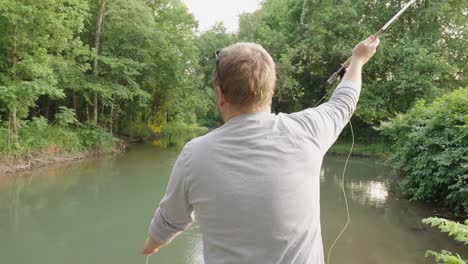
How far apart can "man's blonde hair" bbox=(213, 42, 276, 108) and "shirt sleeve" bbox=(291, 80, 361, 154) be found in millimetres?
164

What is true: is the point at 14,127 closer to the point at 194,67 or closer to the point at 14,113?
the point at 14,113

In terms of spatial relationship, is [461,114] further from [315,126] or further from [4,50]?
[4,50]

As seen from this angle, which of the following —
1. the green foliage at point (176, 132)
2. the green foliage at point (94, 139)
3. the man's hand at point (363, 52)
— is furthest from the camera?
the green foliage at point (176, 132)

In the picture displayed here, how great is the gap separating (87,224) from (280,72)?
14.6 meters

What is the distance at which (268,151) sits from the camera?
120 centimetres

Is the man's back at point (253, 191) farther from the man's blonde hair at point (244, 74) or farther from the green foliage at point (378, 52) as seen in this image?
the green foliage at point (378, 52)

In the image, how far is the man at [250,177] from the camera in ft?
3.84

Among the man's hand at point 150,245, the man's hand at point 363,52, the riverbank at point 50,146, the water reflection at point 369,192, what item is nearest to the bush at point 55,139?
the riverbank at point 50,146

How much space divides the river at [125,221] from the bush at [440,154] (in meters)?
0.49

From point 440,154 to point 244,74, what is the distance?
6.73m

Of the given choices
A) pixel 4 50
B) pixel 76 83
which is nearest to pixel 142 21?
pixel 76 83

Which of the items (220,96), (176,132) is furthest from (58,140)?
(176,132)

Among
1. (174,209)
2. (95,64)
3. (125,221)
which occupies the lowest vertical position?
(125,221)

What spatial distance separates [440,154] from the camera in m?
6.97
